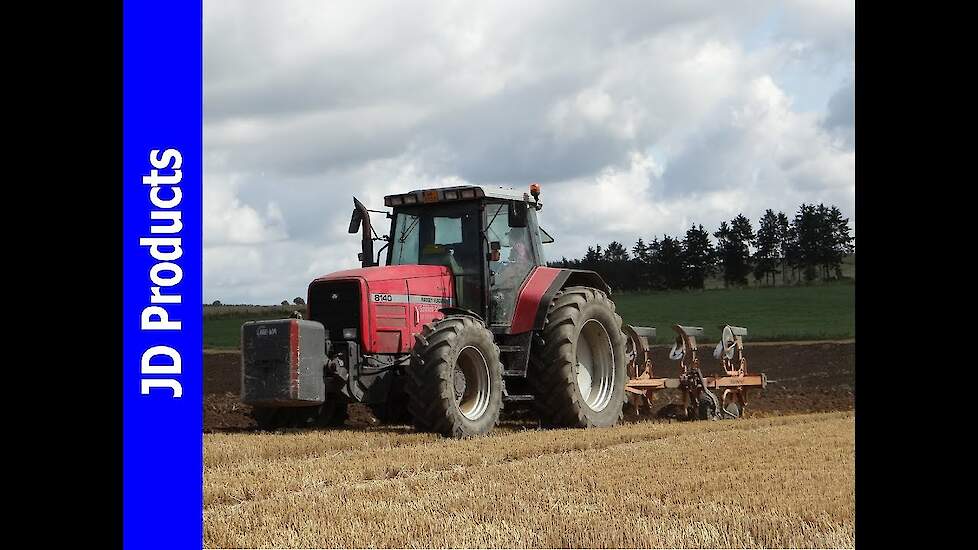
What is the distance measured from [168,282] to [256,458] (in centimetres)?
490

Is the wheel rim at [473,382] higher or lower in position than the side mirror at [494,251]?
lower

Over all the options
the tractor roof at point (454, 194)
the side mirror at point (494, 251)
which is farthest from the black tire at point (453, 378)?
the tractor roof at point (454, 194)

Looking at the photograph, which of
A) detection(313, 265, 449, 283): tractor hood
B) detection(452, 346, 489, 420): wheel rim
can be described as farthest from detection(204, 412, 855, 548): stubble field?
detection(313, 265, 449, 283): tractor hood

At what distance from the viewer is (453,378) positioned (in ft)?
36.0

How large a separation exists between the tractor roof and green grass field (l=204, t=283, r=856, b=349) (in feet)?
56.1

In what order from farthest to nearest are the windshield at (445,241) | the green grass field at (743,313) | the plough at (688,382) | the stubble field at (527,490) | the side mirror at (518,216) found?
the green grass field at (743,313) < the plough at (688,382) < the windshield at (445,241) < the side mirror at (518,216) < the stubble field at (527,490)

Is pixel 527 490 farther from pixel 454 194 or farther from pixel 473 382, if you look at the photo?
pixel 454 194

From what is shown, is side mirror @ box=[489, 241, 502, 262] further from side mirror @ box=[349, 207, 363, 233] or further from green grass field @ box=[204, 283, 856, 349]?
green grass field @ box=[204, 283, 856, 349]

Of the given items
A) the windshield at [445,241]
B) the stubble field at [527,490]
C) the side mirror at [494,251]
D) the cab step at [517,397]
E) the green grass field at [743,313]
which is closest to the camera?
the stubble field at [527,490]

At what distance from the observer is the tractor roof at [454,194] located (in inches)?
471

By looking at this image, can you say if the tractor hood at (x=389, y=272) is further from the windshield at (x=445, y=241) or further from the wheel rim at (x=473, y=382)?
the wheel rim at (x=473, y=382)
